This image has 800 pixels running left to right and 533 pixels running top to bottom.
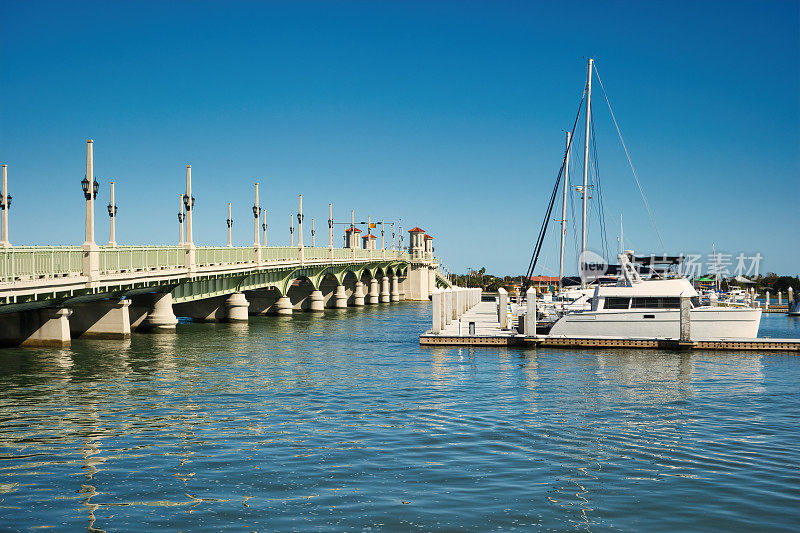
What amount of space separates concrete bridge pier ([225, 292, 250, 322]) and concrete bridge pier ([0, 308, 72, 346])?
95.0 feet

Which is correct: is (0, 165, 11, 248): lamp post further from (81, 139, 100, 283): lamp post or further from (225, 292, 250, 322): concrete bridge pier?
(225, 292, 250, 322): concrete bridge pier

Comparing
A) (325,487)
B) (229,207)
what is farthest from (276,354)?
(229,207)

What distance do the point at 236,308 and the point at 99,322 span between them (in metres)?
23.4

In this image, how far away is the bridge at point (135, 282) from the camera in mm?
39281

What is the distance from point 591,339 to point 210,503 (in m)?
33.2

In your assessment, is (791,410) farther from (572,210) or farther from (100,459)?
(572,210)

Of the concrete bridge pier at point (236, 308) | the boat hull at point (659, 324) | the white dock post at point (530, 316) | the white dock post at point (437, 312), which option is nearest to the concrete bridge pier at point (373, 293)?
the concrete bridge pier at point (236, 308)

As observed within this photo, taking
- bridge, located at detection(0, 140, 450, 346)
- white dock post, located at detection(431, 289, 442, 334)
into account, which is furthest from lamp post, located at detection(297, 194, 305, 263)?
white dock post, located at detection(431, 289, 442, 334)

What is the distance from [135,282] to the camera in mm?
47625

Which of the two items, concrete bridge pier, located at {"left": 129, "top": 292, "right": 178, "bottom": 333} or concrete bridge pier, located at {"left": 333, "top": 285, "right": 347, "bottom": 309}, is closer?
concrete bridge pier, located at {"left": 129, "top": 292, "right": 178, "bottom": 333}

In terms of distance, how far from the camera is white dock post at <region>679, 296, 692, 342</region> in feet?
142

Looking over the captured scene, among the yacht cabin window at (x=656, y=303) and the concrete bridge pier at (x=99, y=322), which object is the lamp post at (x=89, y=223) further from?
the yacht cabin window at (x=656, y=303)

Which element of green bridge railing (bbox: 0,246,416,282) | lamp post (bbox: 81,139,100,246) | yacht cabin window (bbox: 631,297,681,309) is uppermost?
lamp post (bbox: 81,139,100,246)

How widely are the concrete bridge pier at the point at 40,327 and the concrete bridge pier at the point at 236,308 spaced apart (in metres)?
28.9
